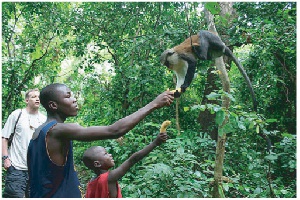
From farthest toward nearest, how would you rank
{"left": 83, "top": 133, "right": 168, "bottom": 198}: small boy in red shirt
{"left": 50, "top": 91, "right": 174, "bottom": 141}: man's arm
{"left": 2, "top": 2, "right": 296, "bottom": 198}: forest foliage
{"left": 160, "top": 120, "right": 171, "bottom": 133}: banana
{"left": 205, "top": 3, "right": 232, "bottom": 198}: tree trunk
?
{"left": 2, "top": 2, "right": 296, "bottom": 198}: forest foliage < {"left": 205, "top": 3, "right": 232, "bottom": 198}: tree trunk < {"left": 160, "top": 120, "right": 171, "bottom": 133}: banana < {"left": 83, "top": 133, "right": 168, "bottom": 198}: small boy in red shirt < {"left": 50, "top": 91, "right": 174, "bottom": 141}: man's arm

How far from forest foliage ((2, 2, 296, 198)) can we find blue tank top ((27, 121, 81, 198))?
1.32m

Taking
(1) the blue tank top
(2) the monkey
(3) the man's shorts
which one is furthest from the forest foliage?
(1) the blue tank top

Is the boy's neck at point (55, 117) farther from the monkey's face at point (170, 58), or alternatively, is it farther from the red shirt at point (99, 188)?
the monkey's face at point (170, 58)

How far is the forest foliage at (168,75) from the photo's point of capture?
3.87 metres

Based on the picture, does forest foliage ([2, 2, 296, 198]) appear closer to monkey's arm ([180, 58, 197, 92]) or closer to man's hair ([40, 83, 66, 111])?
monkey's arm ([180, 58, 197, 92])

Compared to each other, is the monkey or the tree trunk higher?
the monkey

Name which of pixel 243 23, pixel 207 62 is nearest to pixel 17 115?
pixel 207 62

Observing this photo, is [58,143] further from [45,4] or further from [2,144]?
[45,4]

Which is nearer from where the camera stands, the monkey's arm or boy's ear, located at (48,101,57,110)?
boy's ear, located at (48,101,57,110)

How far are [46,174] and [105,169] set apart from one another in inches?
28.5

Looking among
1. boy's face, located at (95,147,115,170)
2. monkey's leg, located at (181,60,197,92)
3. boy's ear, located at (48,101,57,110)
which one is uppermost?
monkey's leg, located at (181,60,197,92)

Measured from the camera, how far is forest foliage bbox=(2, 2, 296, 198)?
3.87 m

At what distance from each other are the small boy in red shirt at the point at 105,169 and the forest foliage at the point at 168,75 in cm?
75

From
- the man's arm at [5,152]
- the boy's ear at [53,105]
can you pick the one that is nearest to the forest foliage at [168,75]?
the man's arm at [5,152]
